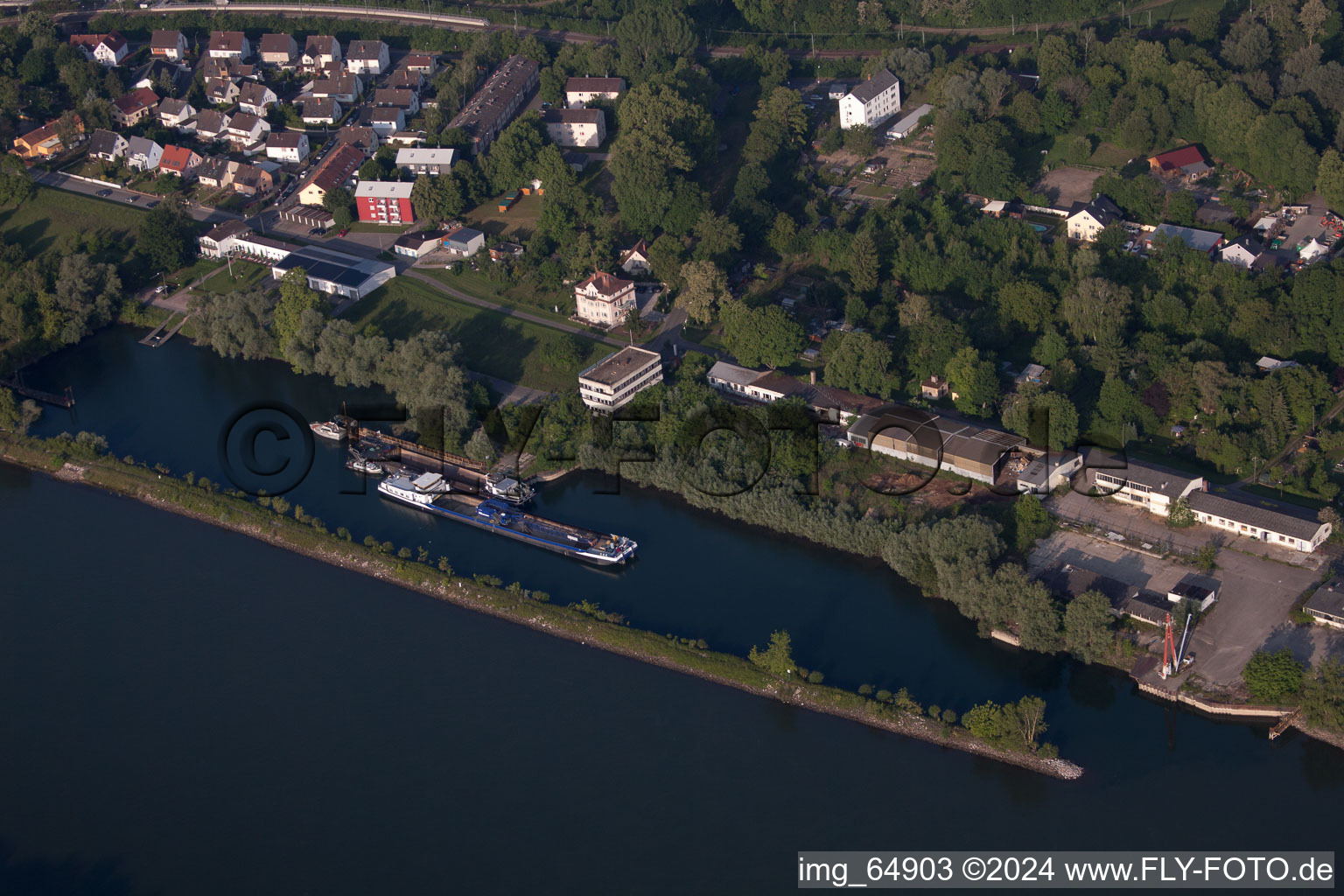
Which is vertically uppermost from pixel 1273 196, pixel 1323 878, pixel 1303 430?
pixel 1273 196

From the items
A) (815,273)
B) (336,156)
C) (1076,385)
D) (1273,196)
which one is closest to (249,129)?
(336,156)

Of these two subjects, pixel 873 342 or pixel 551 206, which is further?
pixel 551 206

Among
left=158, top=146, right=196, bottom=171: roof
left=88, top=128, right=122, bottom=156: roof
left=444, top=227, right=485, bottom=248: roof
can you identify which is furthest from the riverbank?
left=88, top=128, right=122, bottom=156: roof

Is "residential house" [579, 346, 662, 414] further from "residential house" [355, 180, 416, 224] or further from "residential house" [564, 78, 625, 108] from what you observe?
"residential house" [564, 78, 625, 108]

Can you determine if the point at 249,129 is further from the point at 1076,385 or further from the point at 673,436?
the point at 1076,385

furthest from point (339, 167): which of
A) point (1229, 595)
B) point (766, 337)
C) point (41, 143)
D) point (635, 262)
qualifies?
point (1229, 595)

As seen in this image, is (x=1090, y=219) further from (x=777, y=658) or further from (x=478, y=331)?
(x=777, y=658)
